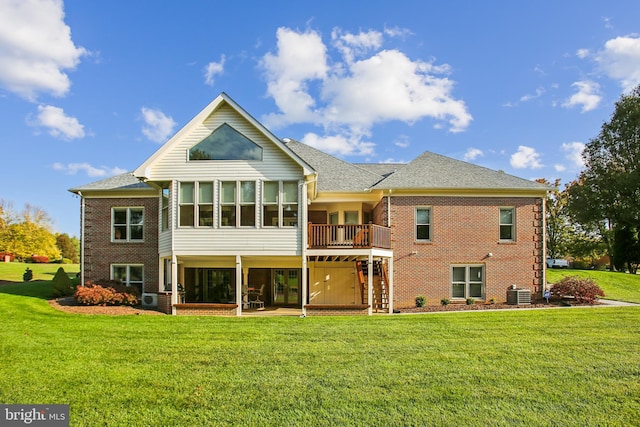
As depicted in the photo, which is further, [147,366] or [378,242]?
[378,242]

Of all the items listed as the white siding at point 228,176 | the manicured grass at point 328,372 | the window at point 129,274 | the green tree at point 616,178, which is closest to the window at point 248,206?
the white siding at point 228,176

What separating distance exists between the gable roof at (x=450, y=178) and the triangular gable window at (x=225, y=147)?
5479 mm

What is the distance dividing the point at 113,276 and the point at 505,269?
58.1ft

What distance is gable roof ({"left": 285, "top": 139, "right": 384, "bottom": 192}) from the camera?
1859 cm

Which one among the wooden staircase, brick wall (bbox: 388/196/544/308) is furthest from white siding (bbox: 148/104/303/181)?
brick wall (bbox: 388/196/544/308)

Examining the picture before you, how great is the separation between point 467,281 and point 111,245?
16.2m

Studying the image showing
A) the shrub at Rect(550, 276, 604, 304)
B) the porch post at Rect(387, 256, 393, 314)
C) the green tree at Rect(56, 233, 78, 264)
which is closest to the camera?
the porch post at Rect(387, 256, 393, 314)

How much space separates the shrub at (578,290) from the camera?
1642cm

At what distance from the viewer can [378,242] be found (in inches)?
640

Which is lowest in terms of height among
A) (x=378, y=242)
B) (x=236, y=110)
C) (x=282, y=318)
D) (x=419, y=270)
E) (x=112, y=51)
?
(x=282, y=318)

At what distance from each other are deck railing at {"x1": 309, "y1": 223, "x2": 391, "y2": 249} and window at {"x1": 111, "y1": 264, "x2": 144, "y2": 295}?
8848 millimetres

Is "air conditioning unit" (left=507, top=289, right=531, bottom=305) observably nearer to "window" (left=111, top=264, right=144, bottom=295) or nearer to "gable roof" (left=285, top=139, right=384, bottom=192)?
"gable roof" (left=285, top=139, right=384, bottom=192)

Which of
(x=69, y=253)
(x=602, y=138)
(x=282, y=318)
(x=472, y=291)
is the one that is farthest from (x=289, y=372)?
(x=69, y=253)

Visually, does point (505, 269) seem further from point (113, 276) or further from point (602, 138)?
point (602, 138)
